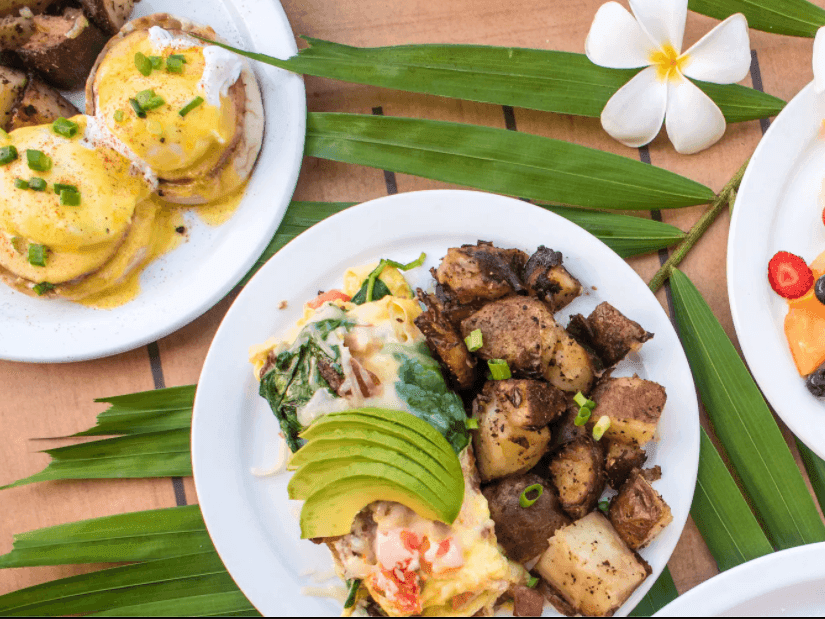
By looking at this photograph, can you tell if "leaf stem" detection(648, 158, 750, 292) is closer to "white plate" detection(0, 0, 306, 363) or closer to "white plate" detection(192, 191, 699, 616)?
"white plate" detection(192, 191, 699, 616)

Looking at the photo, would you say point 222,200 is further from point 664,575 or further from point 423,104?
point 664,575

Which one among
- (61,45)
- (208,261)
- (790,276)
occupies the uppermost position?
(61,45)

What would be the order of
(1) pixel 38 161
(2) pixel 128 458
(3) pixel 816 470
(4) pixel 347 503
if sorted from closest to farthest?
(4) pixel 347 503
(1) pixel 38 161
(3) pixel 816 470
(2) pixel 128 458

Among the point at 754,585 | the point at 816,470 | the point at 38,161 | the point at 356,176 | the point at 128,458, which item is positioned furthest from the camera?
the point at 356,176

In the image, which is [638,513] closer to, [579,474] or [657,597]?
[579,474]

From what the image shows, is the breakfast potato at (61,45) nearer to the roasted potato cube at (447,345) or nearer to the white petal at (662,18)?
the roasted potato cube at (447,345)

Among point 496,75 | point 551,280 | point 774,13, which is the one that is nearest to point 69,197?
point 496,75

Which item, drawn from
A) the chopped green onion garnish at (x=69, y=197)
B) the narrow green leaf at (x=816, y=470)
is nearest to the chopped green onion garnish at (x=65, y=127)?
the chopped green onion garnish at (x=69, y=197)
